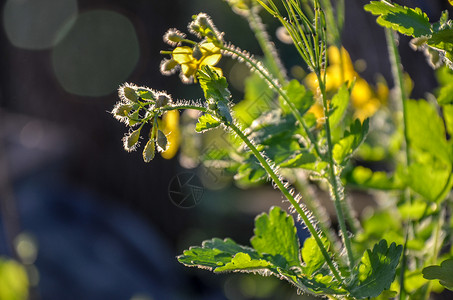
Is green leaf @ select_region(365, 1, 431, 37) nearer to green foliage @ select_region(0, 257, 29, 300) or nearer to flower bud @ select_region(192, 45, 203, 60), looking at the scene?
flower bud @ select_region(192, 45, 203, 60)

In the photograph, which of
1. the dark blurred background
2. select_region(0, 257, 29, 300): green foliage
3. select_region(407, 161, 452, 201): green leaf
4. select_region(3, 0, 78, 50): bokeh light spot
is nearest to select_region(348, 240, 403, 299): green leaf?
select_region(407, 161, 452, 201): green leaf

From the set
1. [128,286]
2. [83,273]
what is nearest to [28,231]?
[83,273]

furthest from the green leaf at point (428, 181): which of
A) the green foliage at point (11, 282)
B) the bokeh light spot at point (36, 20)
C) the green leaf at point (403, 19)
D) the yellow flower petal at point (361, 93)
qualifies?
the bokeh light spot at point (36, 20)

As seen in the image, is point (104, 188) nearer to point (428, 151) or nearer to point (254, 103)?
point (254, 103)

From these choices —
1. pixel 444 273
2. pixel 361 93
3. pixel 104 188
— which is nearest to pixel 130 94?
pixel 444 273

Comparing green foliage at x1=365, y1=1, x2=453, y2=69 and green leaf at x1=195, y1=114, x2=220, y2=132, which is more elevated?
green foliage at x1=365, y1=1, x2=453, y2=69

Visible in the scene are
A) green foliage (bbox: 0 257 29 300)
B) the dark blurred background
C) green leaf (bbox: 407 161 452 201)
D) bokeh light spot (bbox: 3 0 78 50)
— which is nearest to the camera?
green leaf (bbox: 407 161 452 201)

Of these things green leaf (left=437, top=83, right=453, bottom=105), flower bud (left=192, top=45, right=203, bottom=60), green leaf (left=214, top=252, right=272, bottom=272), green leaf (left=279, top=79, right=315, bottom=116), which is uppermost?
flower bud (left=192, top=45, right=203, bottom=60)
